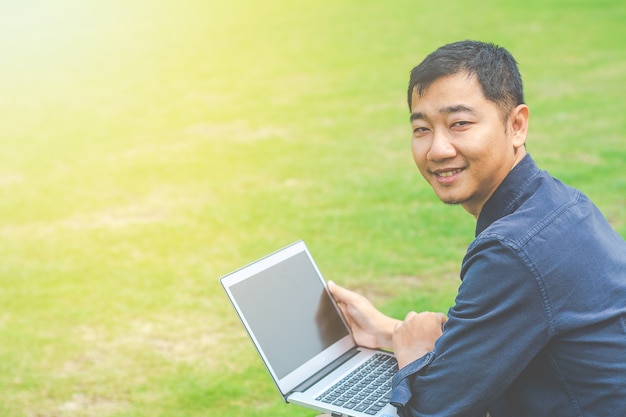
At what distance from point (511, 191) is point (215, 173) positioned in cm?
691

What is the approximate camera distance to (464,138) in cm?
248

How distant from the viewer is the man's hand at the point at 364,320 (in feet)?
9.90

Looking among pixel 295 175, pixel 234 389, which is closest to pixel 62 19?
pixel 295 175

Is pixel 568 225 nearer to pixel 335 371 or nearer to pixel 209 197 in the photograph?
pixel 335 371

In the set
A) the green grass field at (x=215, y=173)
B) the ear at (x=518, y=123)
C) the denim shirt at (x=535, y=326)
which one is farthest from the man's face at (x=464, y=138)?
the green grass field at (x=215, y=173)

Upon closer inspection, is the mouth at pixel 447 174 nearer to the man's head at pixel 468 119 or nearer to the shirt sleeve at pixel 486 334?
the man's head at pixel 468 119

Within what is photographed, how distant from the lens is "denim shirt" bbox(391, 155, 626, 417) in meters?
2.19

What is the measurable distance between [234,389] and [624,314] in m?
2.74

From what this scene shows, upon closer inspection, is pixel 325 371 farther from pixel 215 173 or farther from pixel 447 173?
pixel 215 173

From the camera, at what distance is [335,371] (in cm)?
294

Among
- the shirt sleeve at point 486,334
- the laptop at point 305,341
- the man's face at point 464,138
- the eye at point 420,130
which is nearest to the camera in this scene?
the shirt sleeve at point 486,334

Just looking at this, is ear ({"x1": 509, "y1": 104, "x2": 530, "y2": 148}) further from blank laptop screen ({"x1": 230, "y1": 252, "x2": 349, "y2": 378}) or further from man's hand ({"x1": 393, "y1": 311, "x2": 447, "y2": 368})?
blank laptop screen ({"x1": 230, "y1": 252, "x2": 349, "y2": 378})

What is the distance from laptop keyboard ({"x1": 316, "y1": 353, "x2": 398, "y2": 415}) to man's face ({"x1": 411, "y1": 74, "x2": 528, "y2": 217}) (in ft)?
2.24

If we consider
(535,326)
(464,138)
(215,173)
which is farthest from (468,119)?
(215,173)
